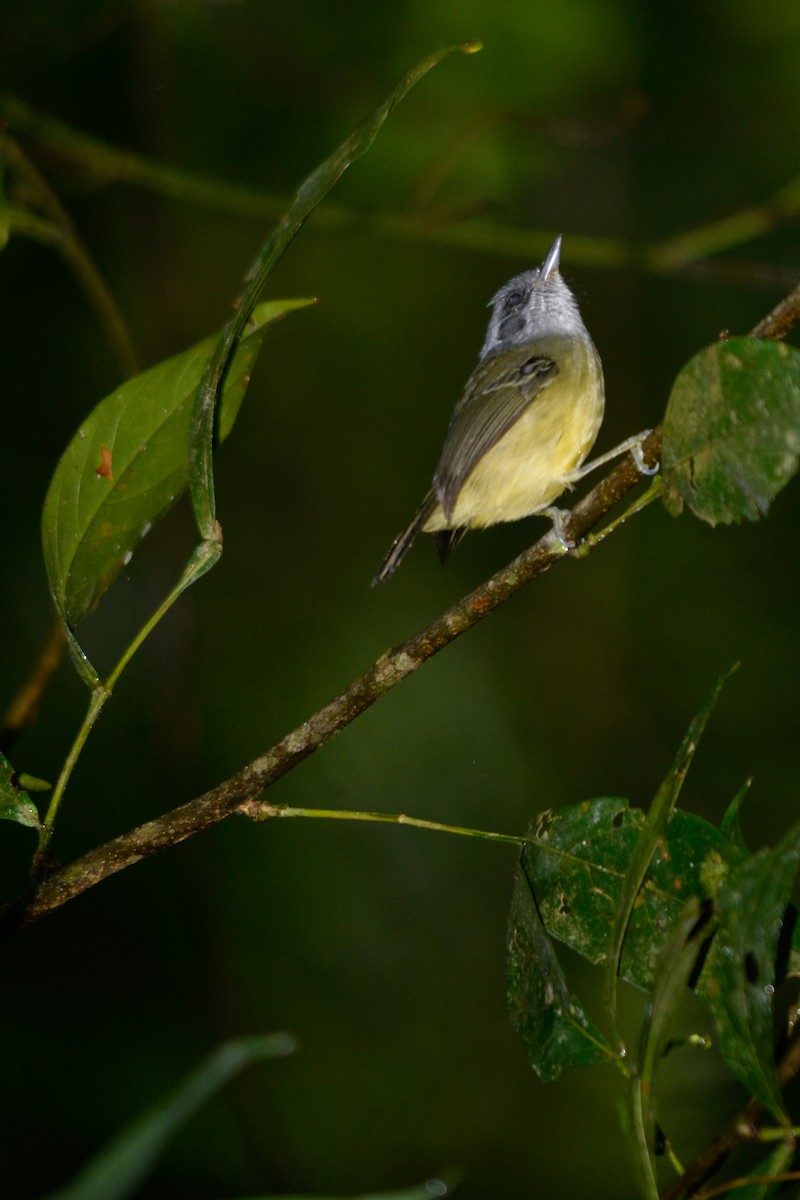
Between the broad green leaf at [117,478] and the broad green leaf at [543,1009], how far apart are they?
63 cm

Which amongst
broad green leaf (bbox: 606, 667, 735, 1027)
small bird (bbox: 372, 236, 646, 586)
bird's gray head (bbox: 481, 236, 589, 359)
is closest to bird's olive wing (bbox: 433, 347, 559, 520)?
small bird (bbox: 372, 236, 646, 586)

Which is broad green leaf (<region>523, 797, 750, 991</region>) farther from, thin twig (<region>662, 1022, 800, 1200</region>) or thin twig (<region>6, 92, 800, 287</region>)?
→ thin twig (<region>6, 92, 800, 287</region>)

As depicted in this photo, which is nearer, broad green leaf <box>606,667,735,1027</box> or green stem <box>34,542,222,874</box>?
broad green leaf <box>606,667,735,1027</box>

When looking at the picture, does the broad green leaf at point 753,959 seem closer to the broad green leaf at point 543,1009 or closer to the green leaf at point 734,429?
the broad green leaf at point 543,1009

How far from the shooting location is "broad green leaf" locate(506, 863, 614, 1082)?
1.18 metres

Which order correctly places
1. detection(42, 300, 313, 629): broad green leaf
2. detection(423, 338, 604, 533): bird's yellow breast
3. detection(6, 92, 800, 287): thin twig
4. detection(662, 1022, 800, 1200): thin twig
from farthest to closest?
detection(6, 92, 800, 287): thin twig → detection(423, 338, 604, 533): bird's yellow breast → detection(42, 300, 313, 629): broad green leaf → detection(662, 1022, 800, 1200): thin twig

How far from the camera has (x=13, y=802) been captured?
1.25 m

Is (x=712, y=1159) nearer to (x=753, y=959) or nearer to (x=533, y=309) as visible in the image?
(x=753, y=959)

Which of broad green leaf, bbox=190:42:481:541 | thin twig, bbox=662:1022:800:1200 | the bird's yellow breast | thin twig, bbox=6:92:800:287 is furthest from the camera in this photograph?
thin twig, bbox=6:92:800:287

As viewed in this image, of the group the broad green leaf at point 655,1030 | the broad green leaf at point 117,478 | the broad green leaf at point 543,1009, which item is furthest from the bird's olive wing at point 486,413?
the broad green leaf at point 655,1030

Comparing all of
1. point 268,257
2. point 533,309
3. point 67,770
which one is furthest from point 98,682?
point 533,309

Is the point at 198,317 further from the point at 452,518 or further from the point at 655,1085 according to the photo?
→ the point at 655,1085

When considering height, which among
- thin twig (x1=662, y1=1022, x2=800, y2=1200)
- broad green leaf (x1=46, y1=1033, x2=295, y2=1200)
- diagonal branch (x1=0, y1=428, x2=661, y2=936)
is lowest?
thin twig (x1=662, y1=1022, x2=800, y2=1200)

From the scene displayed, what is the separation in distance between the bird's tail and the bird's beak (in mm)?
866
